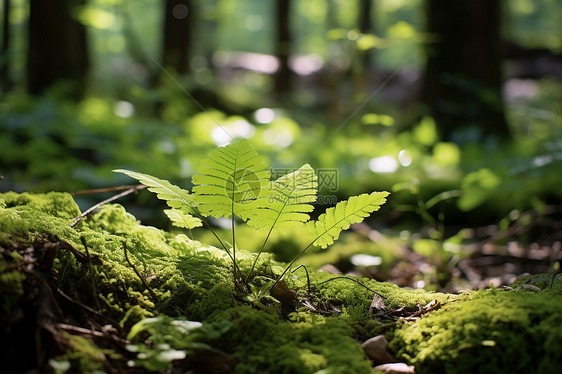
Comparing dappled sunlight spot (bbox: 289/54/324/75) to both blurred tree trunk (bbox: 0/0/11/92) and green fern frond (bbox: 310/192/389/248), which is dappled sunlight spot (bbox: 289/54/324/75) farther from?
green fern frond (bbox: 310/192/389/248)

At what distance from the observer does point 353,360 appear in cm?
118

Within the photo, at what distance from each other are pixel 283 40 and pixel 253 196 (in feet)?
43.8

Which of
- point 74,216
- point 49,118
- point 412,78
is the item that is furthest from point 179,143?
point 412,78

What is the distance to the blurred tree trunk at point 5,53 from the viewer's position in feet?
24.7

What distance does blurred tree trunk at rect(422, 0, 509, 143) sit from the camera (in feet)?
20.4

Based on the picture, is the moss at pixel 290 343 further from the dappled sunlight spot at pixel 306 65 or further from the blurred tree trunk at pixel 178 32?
the dappled sunlight spot at pixel 306 65

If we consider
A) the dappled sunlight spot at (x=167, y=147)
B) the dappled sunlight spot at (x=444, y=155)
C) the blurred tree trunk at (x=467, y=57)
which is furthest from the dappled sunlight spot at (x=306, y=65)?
the dappled sunlight spot at (x=444, y=155)

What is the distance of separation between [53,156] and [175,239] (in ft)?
13.6

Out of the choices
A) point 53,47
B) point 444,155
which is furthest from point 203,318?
point 53,47

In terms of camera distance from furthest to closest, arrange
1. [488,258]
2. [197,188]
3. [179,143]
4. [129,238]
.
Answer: [179,143], [488,258], [129,238], [197,188]

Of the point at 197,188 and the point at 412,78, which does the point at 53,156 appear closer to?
the point at 197,188

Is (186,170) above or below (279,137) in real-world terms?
below

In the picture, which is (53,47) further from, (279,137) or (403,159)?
(403,159)

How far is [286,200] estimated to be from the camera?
1.50 meters
